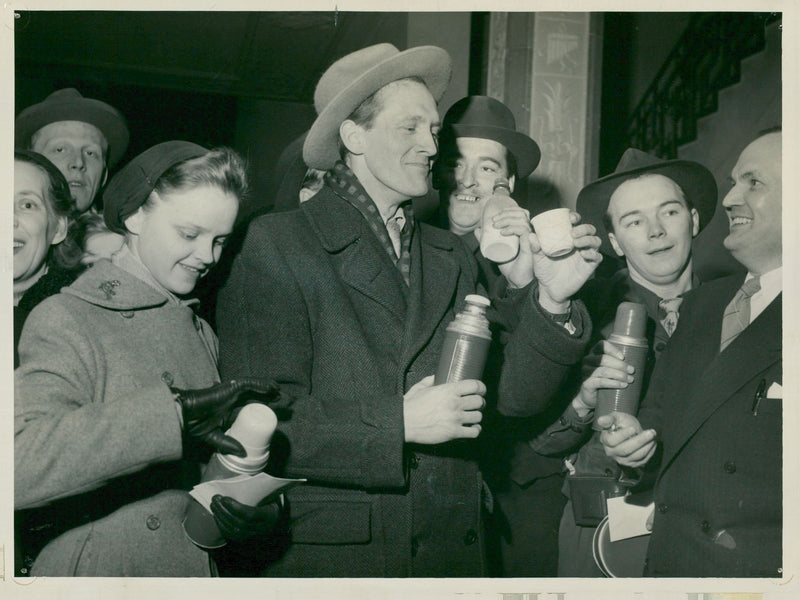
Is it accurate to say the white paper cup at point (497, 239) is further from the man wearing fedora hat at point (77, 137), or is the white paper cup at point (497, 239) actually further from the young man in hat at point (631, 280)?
the man wearing fedora hat at point (77, 137)

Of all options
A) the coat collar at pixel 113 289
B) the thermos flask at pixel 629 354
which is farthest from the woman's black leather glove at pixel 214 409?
the thermos flask at pixel 629 354

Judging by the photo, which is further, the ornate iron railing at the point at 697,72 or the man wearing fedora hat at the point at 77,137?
the ornate iron railing at the point at 697,72

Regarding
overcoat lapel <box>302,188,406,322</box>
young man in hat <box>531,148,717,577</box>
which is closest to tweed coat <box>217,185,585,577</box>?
overcoat lapel <box>302,188,406,322</box>

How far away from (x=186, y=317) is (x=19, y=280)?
0.31 metres

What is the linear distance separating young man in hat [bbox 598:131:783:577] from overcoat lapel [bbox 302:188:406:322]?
1.49ft

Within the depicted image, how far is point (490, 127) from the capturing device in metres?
1.61

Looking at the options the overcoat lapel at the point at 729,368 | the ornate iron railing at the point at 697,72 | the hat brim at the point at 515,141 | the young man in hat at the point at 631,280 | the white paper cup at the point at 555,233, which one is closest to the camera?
the white paper cup at the point at 555,233

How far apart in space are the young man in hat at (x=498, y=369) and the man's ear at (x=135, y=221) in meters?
0.64

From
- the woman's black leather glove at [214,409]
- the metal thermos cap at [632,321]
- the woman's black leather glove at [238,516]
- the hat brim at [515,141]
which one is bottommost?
the woman's black leather glove at [238,516]

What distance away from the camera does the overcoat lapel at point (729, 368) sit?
1.23m

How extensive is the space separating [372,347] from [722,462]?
0.67 metres

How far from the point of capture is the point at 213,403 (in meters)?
1.00

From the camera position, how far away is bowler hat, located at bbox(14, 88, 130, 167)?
1284 millimetres
